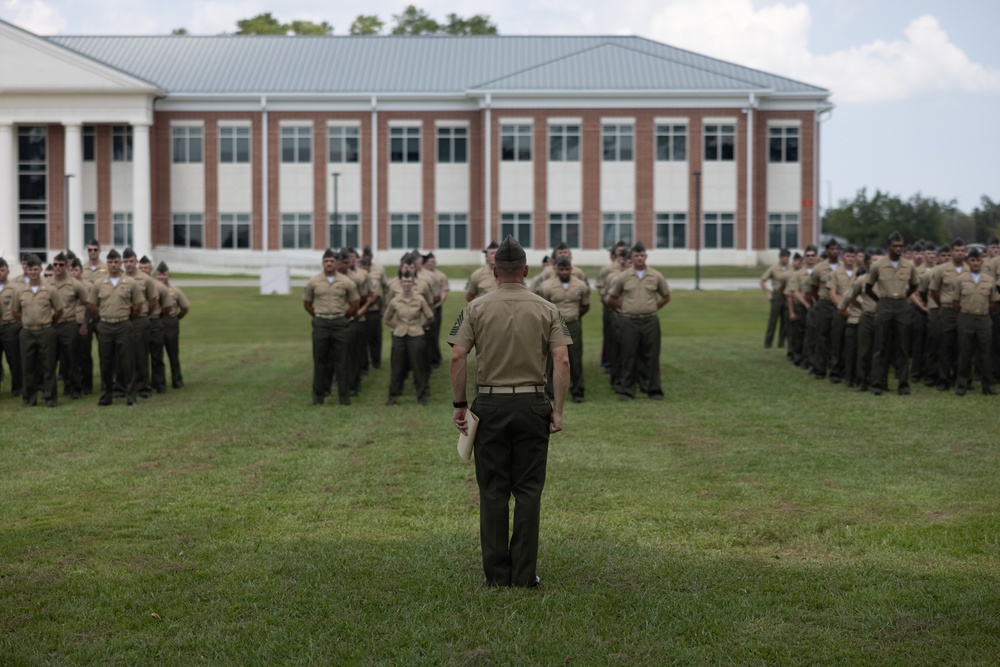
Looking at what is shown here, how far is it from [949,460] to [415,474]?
518cm

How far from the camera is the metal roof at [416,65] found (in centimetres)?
6069

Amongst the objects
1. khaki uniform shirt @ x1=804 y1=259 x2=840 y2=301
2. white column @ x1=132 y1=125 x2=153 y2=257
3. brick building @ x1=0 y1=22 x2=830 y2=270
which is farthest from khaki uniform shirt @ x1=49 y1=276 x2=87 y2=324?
white column @ x1=132 y1=125 x2=153 y2=257

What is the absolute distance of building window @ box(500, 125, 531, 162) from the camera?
2385 inches

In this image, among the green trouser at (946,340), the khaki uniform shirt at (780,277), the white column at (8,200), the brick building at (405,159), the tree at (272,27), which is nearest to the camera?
the green trouser at (946,340)

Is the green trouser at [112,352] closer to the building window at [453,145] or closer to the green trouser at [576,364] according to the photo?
the green trouser at [576,364]

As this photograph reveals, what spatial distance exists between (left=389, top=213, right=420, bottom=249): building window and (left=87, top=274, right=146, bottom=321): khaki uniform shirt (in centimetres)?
4531

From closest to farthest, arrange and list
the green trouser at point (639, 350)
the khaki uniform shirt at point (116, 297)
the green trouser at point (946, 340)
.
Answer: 1. the khaki uniform shirt at point (116, 297)
2. the green trouser at point (639, 350)
3. the green trouser at point (946, 340)

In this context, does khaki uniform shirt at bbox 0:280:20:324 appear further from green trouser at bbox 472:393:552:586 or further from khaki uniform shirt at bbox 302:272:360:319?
green trouser at bbox 472:393:552:586

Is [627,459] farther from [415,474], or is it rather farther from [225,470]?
[225,470]

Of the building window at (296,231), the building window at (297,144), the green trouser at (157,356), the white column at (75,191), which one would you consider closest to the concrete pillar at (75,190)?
the white column at (75,191)

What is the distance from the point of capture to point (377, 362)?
2239 centimetres

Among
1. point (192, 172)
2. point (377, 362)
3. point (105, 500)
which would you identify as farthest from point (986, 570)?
point (192, 172)

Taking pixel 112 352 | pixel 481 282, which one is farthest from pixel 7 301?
pixel 481 282

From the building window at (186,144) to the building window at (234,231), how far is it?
10.8 ft
